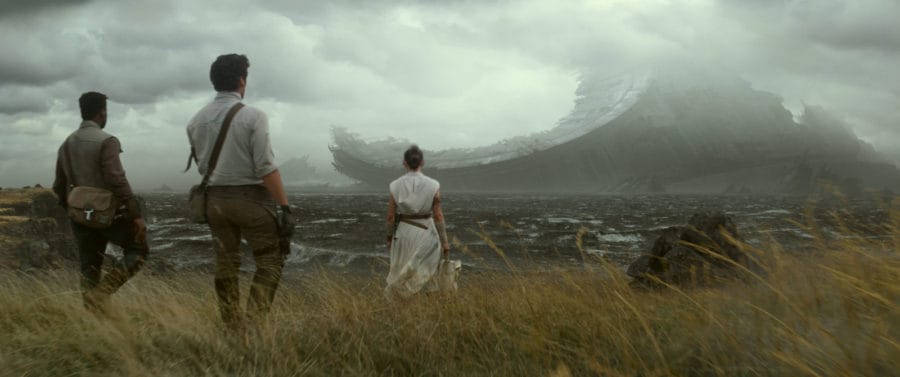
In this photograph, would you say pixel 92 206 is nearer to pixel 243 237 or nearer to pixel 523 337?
pixel 243 237

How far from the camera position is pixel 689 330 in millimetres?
3279

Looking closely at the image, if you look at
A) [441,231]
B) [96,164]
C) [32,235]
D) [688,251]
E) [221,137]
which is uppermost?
[221,137]

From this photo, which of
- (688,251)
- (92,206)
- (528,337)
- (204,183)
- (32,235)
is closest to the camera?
(528,337)

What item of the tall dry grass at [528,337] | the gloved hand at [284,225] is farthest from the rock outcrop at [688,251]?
the gloved hand at [284,225]

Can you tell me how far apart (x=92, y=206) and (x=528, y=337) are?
132 inches

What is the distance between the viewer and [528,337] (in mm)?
3359

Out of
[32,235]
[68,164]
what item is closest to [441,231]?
[68,164]

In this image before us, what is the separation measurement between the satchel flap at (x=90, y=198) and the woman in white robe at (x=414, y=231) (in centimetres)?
290

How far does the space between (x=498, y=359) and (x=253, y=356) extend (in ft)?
4.44

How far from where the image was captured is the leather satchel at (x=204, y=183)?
4004 millimetres

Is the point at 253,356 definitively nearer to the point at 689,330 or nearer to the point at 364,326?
the point at 364,326

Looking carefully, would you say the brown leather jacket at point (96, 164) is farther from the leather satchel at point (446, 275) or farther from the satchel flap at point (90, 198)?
the leather satchel at point (446, 275)

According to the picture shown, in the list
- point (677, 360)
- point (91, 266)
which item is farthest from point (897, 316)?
point (91, 266)

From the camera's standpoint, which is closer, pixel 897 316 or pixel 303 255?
pixel 897 316
